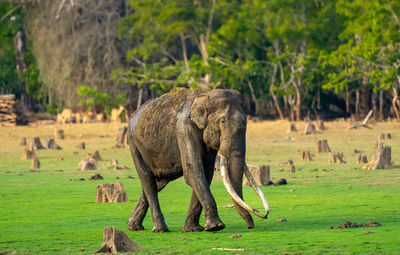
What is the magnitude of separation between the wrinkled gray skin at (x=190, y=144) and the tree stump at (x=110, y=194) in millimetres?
2755

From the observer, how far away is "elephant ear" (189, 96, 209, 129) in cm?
954

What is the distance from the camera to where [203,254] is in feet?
25.2

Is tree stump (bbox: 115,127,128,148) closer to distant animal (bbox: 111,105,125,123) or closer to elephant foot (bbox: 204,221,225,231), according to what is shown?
distant animal (bbox: 111,105,125,123)

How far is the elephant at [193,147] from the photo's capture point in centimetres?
929

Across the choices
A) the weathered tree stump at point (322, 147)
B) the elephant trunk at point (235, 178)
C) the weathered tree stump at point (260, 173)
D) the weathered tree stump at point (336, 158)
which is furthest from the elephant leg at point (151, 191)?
the weathered tree stump at point (322, 147)

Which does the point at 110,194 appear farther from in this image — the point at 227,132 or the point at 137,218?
the point at 227,132

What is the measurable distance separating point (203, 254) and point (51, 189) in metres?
8.79

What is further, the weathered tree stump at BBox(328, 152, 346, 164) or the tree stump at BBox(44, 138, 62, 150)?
the tree stump at BBox(44, 138, 62, 150)

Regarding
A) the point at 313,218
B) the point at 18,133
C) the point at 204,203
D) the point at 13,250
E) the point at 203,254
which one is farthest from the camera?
the point at 18,133

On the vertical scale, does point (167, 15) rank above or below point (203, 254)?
above

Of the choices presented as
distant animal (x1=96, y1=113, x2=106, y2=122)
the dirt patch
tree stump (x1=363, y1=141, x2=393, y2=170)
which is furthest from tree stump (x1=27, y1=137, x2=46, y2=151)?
the dirt patch

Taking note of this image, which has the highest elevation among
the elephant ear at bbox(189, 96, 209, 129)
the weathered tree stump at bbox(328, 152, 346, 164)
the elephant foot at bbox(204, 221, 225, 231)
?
the elephant ear at bbox(189, 96, 209, 129)

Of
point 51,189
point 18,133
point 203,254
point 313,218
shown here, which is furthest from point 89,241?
point 18,133

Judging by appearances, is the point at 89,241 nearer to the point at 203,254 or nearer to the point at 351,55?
the point at 203,254
